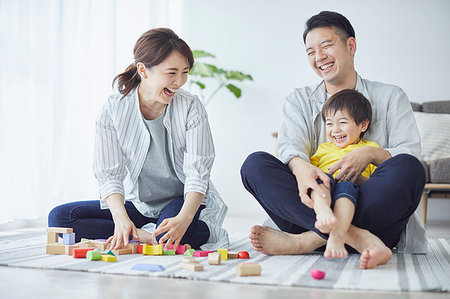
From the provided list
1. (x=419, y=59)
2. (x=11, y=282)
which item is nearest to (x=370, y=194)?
(x=11, y=282)

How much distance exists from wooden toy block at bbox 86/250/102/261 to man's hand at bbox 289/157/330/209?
70 cm

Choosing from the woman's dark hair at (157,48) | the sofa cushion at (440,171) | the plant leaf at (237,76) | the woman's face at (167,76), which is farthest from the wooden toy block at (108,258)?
the plant leaf at (237,76)

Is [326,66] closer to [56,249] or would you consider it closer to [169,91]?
[169,91]

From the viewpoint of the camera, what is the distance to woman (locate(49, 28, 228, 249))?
78.6 inches

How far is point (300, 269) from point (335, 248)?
0.12m

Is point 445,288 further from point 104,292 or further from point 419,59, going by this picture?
point 419,59

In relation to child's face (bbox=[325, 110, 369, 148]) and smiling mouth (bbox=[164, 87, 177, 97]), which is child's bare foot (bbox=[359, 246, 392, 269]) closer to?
child's face (bbox=[325, 110, 369, 148])

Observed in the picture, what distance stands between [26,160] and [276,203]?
1.88 meters

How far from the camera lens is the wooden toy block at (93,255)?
1717 millimetres

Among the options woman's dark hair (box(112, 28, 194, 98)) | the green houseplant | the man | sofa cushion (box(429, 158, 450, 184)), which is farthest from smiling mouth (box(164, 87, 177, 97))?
the green houseplant

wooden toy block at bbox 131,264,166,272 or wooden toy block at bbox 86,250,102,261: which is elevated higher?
wooden toy block at bbox 131,264,166,272

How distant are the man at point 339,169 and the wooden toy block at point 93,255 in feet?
1.73

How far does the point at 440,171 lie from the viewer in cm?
354

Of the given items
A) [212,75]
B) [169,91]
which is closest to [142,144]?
[169,91]
